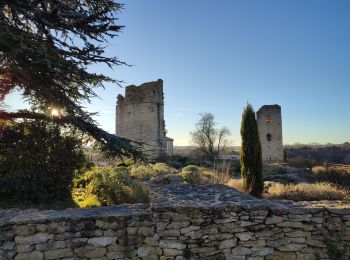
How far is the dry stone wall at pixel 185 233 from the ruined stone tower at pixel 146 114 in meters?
21.2

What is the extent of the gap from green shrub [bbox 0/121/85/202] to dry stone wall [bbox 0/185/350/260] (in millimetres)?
2234

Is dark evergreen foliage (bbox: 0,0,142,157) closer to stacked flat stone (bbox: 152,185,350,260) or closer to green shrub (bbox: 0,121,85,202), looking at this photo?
green shrub (bbox: 0,121,85,202)

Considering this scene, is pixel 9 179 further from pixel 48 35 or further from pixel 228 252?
pixel 228 252

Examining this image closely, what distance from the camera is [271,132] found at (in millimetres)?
28391

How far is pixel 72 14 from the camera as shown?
7.58 metres

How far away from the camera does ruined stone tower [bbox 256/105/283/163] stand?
28359 mm

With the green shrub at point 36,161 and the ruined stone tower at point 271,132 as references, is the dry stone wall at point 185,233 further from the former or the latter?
the ruined stone tower at point 271,132

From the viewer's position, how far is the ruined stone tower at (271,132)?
93.0 feet

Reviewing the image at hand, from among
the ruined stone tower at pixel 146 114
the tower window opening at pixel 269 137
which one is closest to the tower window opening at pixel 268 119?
the tower window opening at pixel 269 137

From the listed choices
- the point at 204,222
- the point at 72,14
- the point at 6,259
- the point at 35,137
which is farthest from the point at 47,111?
the point at 204,222

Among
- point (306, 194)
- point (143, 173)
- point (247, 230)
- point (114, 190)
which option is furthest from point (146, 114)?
point (247, 230)

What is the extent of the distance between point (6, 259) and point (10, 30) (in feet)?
13.9

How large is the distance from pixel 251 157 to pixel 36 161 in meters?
6.72

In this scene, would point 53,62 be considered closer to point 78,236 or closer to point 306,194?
point 78,236
